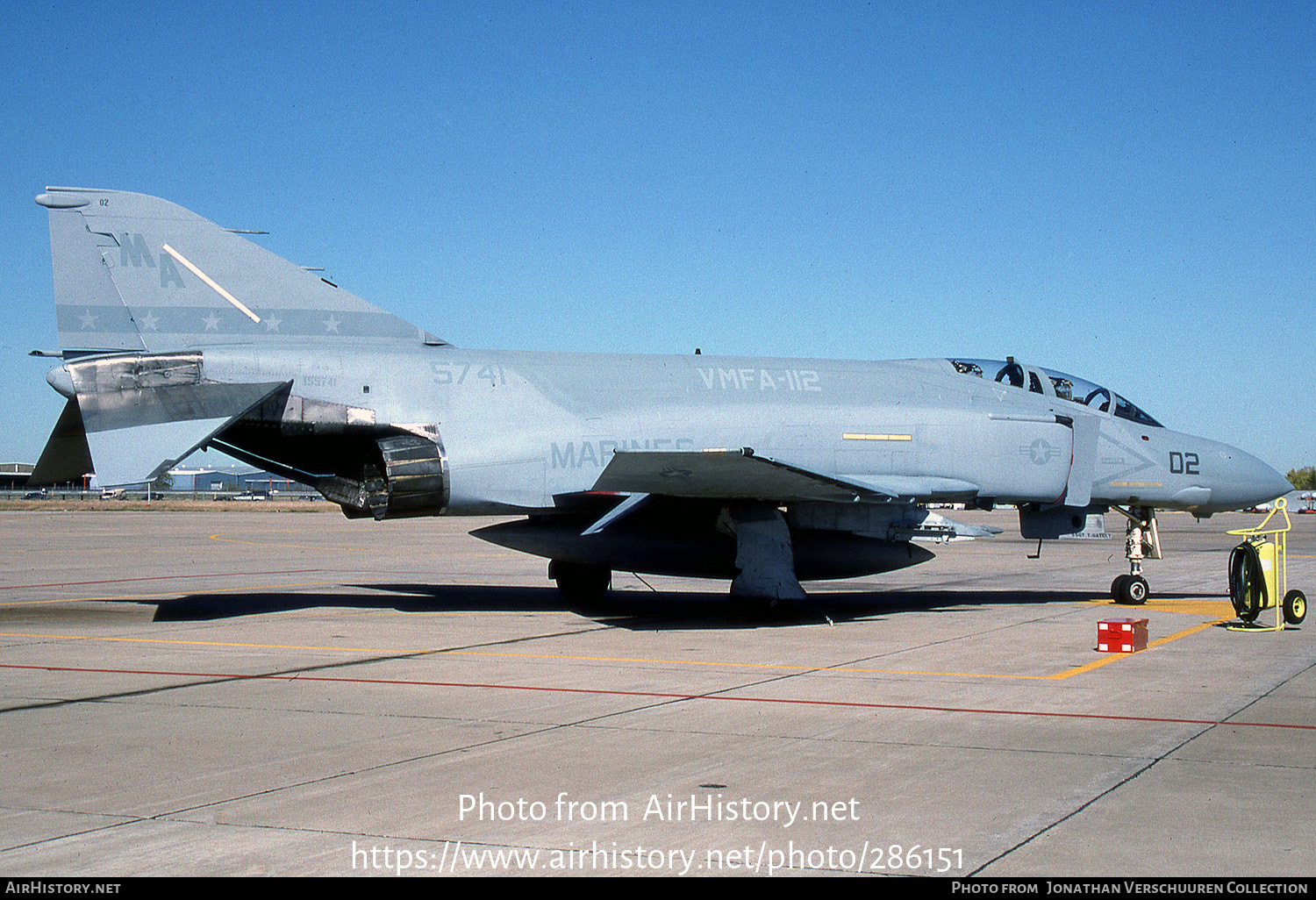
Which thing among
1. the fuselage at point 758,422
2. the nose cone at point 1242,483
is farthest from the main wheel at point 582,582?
the nose cone at point 1242,483

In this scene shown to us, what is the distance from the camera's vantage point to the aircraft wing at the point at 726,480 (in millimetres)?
11891

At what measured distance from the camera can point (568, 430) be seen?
45.6 feet

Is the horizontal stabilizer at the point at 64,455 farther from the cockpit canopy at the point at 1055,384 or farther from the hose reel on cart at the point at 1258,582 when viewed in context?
the hose reel on cart at the point at 1258,582

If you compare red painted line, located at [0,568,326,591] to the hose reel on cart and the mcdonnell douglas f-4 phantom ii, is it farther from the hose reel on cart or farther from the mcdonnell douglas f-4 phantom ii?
the hose reel on cart

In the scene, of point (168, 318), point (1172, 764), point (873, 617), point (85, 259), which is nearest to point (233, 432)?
point (168, 318)

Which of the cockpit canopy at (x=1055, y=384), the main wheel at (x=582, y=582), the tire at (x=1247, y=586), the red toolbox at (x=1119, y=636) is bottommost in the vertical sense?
the main wheel at (x=582, y=582)

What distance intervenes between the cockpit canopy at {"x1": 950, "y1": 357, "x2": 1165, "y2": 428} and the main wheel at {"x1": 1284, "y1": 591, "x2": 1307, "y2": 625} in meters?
3.81

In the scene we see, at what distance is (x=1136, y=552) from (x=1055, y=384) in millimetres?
2706

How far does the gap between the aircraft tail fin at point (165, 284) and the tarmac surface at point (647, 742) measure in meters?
3.62

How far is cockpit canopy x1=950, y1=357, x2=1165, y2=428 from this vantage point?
15.8m

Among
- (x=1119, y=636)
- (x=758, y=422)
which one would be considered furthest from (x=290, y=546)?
(x=1119, y=636)

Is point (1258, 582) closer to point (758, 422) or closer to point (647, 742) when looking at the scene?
point (758, 422)

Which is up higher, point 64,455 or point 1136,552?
point 64,455
